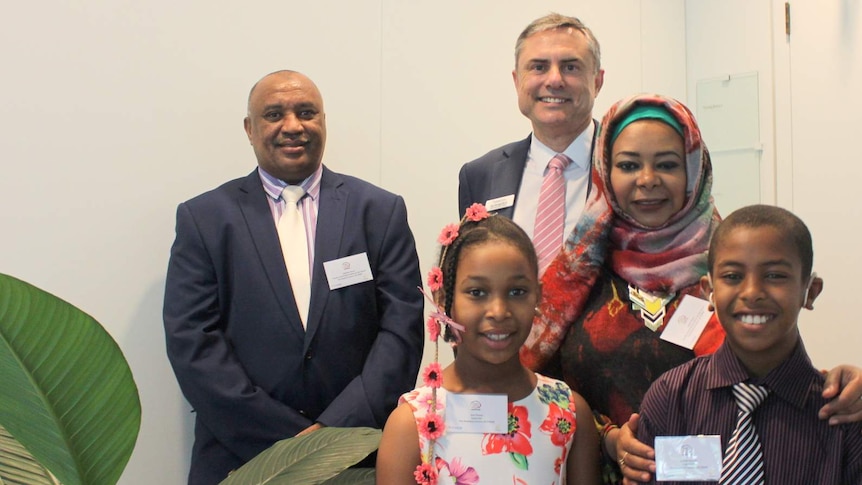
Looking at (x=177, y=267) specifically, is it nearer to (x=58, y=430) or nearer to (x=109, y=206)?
(x=109, y=206)

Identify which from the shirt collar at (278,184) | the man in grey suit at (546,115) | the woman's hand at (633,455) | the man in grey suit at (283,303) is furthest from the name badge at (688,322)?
the shirt collar at (278,184)

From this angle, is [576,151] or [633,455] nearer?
[633,455]

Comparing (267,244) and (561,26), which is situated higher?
(561,26)

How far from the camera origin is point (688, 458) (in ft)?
5.51

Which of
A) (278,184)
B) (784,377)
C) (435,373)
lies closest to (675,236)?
(784,377)

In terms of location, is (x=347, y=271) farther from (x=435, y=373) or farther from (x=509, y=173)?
(x=435, y=373)

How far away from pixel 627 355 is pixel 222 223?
1306 mm

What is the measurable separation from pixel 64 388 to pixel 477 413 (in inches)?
41.4

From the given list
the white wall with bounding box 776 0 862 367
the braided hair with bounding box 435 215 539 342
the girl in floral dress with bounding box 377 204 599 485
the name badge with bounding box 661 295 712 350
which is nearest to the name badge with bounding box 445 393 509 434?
the girl in floral dress with bounding box 377 204 599 485

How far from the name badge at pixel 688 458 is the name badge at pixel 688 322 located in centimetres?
31

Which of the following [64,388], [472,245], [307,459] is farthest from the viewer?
[472,245]

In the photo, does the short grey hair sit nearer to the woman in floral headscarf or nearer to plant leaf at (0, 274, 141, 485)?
the woman in floral headscarf

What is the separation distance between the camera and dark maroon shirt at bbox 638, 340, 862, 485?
1.60 m

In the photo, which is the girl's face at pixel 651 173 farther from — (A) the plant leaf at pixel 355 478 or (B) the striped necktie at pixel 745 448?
(A) the plant leaf at pixel 355 478
